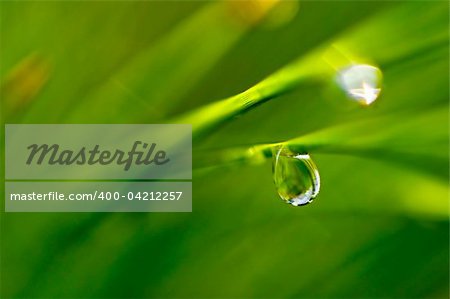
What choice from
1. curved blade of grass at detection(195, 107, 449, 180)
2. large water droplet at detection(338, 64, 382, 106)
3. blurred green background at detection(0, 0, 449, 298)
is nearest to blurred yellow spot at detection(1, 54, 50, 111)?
blurred green background at detection(0, 0, 449, 298)

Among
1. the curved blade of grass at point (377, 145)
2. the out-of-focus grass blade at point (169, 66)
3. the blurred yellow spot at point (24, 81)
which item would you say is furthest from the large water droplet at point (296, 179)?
the blurred yellow spot at point (24, 81)

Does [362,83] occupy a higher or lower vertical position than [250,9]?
lower

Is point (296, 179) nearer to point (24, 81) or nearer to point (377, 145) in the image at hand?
point (377, 145)

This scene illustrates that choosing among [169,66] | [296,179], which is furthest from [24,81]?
[296,179]

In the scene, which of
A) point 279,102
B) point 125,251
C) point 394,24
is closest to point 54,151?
point 125,251

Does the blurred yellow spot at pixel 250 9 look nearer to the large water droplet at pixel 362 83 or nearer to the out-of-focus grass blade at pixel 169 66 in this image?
the out-of-focus grass blade at pixel 169 66
